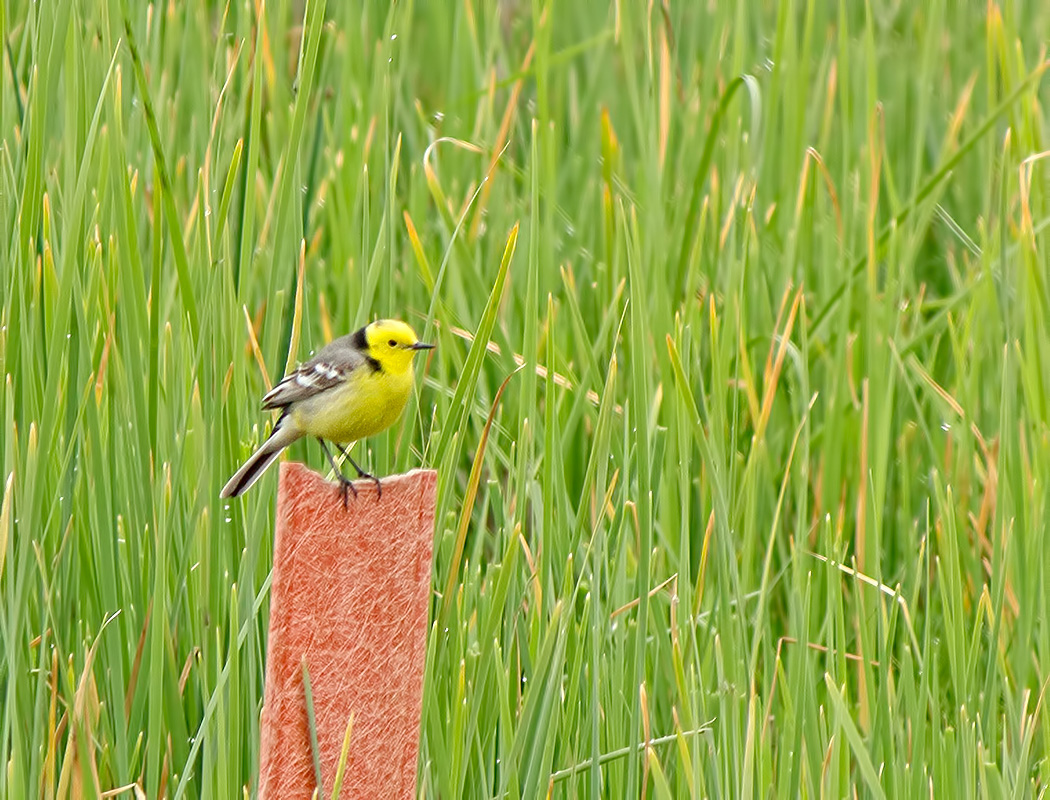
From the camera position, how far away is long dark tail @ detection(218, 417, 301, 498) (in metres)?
1.58

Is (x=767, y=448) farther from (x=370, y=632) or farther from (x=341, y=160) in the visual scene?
(x=370, y=632)

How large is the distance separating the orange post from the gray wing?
36 cm

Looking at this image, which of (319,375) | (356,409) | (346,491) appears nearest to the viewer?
(346,491)

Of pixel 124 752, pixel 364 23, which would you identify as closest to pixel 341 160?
pixel 364 23

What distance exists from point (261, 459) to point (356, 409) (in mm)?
134

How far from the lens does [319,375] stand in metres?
1.72

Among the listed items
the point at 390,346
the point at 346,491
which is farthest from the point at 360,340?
the point at 346,491

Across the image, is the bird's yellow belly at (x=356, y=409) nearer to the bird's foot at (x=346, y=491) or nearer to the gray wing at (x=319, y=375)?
the gray wing at (x=319, y=375)

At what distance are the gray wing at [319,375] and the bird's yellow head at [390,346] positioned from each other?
20 millimetres

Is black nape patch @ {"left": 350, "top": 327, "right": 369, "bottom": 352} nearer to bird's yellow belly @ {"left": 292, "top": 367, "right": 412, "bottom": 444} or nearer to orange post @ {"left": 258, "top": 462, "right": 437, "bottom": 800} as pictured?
bird's yellow belly @ {"left": 292, "top": 367, "right": 412, "bottom": 444}

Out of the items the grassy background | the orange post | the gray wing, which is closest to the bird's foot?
the orange post

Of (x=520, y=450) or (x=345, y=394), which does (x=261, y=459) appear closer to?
(x=345, y=394)

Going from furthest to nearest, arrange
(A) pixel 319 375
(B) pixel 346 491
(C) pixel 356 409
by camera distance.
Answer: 1. (A) pixel 319 375
2. (C) pixel 356 409
3. (B) pixel 346 491

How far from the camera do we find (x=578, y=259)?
2.99 m
